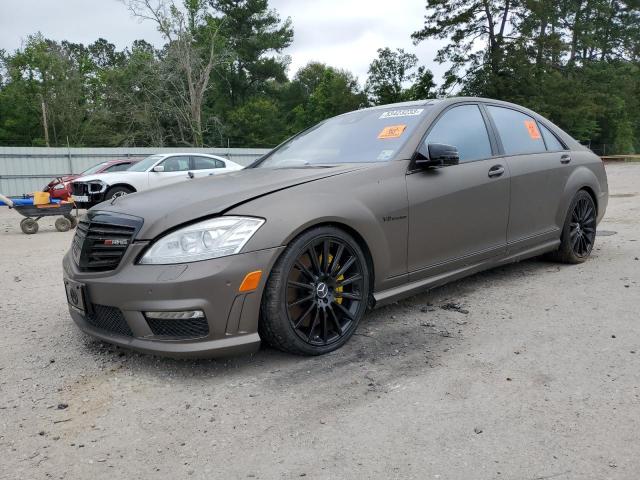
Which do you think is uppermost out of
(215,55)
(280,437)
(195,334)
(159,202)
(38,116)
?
(215,55)

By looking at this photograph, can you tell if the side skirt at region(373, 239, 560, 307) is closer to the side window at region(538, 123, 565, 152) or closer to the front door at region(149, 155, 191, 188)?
the side window at region(538, 123, 565, 152)

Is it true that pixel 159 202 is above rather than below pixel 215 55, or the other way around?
below

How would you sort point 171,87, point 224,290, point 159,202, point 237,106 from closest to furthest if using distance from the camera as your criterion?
point 224,290 → point 159,202 → point 171,87 → point 237,106

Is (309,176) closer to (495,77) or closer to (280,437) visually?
(280,437)

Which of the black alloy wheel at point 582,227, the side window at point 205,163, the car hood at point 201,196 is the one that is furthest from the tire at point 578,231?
the side window at point 205,163

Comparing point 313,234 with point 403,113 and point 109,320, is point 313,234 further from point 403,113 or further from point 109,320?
point 403,113

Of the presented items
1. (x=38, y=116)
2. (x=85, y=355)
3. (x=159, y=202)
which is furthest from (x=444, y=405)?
(x=38, y=116)

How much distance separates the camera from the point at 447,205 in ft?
11.9

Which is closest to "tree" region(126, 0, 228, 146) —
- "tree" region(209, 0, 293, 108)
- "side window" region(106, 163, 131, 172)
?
"tree" region(209, 0, 293, 108)

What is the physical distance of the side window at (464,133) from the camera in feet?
12.5

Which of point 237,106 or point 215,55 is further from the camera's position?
point 237,106

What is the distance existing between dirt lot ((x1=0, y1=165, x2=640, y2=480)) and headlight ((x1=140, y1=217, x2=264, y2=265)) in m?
0.66

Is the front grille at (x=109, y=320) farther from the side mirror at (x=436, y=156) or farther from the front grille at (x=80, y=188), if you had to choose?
the front grille at (x=80, y=188)

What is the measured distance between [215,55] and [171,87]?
4146 millimetres
